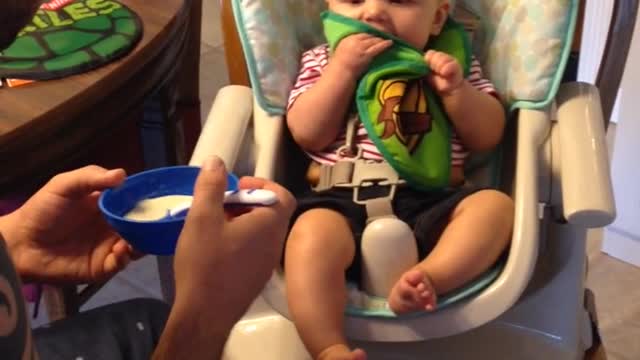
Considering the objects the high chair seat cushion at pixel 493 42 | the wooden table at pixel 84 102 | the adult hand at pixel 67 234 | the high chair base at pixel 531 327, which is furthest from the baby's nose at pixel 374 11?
the adult hand at pixel 67 234

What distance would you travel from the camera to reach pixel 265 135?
3.68 ft

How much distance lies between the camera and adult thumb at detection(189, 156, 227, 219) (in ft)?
2.24

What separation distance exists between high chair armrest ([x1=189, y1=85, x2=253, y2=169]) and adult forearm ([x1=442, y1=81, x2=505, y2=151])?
0.80 ft

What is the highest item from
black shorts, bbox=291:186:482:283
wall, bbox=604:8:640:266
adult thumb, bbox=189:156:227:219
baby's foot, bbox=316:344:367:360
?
adult thumb, bbox=189:156:227:219

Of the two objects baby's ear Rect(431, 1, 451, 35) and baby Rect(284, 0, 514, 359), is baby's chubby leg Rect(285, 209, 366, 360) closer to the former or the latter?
baby Rect(284, 0, 514, 359)

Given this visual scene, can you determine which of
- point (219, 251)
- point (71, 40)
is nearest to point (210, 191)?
point (219, 251)

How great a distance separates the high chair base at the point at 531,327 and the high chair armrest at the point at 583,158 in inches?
2.8

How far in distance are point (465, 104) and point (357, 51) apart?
14 cm

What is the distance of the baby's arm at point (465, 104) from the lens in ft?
3.61

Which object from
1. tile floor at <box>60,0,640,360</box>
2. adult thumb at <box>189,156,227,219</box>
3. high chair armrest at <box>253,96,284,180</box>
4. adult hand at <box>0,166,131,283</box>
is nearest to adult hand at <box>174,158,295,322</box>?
adult thumb at <box>189,156,227,219</box>

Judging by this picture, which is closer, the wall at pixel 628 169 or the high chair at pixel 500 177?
the high chair at pixel 500 177

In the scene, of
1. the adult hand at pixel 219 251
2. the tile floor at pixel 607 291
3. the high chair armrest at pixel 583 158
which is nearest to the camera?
the adult hand at pixel 219 251

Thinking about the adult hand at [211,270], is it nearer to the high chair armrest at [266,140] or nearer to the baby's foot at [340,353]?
the baby's foot at [340,353]

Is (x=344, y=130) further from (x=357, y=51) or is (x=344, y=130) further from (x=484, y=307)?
(x=484, y=307)
